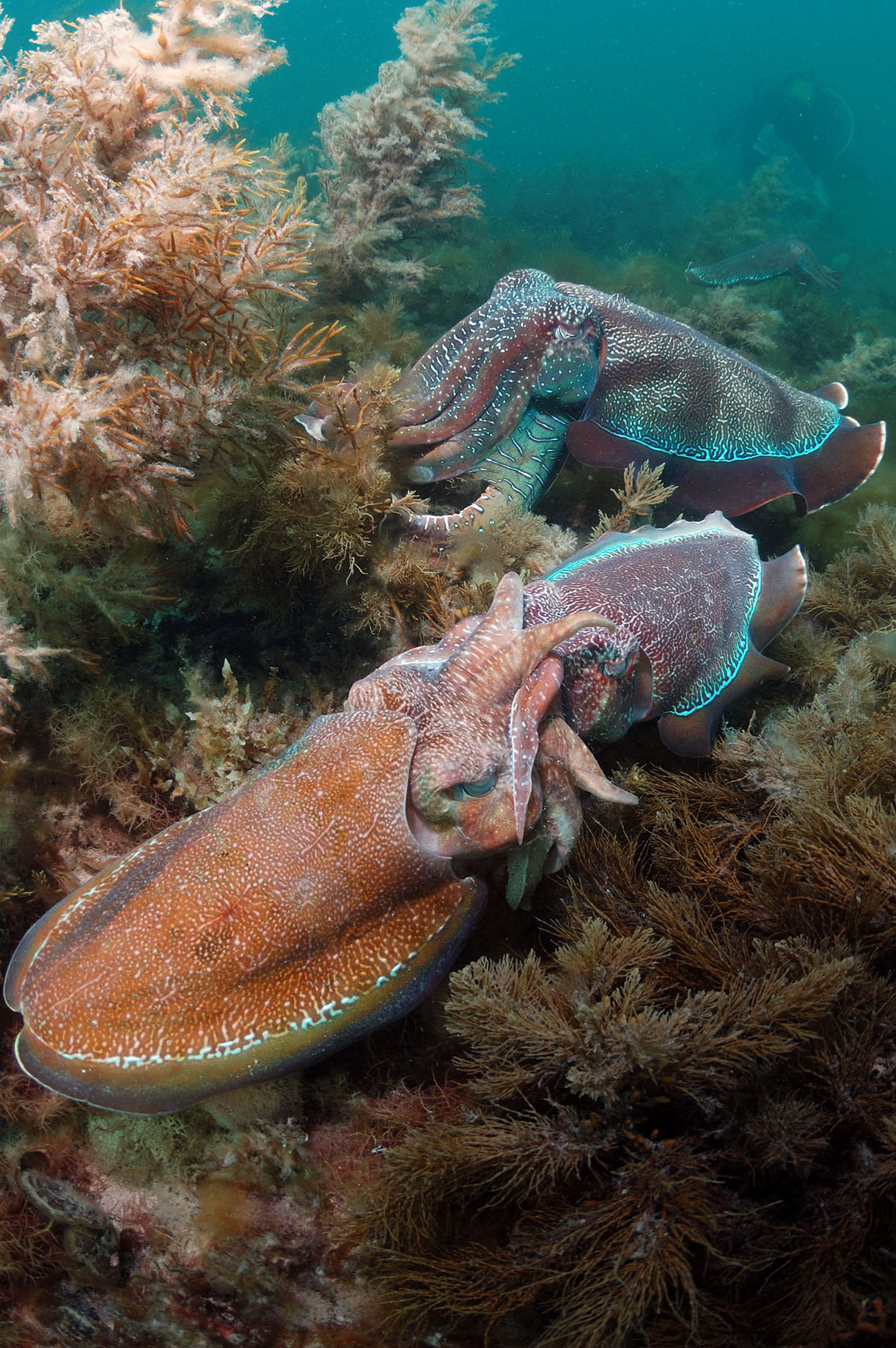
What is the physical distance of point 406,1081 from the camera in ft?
8.42

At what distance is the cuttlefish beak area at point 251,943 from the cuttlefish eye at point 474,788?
0.57 ft

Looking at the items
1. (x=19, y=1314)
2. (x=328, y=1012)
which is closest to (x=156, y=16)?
(x=328, y=1012)

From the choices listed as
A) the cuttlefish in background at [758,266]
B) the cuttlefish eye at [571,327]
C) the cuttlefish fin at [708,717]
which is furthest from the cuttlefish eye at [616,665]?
the cuttlefish in background at [758,266]

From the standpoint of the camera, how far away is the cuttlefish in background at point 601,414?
3.96 m

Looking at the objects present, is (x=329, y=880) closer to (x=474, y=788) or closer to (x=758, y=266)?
(x=474, y=788)

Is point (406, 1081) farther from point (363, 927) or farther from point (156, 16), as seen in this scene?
point (156, 16)

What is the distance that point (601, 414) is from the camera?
4.14 m

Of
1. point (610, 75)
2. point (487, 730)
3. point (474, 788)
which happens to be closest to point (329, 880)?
point (474, 788)

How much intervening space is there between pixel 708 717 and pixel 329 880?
1.97m

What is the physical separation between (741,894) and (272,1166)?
82.7 inches

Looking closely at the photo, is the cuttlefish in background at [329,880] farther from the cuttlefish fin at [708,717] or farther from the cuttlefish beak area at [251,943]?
the cuttlefish fin at [708,717]

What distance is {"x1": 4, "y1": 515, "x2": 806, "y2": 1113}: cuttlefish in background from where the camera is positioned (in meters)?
2.04

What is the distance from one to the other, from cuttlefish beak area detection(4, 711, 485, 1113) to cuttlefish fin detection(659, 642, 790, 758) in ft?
4.35

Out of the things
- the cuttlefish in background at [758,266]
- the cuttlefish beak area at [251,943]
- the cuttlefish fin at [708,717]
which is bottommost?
the cuttlefish fin at [708,717]
